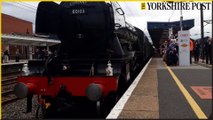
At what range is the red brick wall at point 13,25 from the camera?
59688 mm

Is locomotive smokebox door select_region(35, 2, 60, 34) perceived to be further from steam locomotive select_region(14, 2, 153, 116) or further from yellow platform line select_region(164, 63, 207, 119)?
yellow platform line select_region(164, 63, 207, 119)

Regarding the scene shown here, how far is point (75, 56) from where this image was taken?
9406 mm

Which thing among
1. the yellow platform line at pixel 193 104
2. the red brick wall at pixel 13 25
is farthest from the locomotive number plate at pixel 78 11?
the red brick wall at pixel 13 25

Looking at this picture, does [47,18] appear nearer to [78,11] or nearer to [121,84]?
[78,11]

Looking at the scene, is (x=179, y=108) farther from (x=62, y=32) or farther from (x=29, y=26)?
(x=29, y=26)

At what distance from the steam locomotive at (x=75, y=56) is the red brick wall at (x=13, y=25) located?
50.8m

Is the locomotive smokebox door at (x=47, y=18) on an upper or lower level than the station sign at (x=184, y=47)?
upper

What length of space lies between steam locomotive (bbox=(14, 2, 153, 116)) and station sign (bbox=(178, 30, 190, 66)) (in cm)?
1036

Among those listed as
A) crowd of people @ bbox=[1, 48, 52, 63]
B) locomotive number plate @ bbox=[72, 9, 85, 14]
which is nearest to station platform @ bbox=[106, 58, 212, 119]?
locomotive number plate @ bbox=[72, 9, 85, 14]

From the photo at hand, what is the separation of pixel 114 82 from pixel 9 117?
3064 millimetres

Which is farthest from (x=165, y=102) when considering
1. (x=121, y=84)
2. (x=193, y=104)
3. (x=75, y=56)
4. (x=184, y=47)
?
(x=184, y=47)

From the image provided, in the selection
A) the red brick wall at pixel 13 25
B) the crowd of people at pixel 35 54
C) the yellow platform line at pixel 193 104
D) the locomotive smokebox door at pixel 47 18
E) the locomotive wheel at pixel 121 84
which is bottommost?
the yellow platform line at pixel 193 104

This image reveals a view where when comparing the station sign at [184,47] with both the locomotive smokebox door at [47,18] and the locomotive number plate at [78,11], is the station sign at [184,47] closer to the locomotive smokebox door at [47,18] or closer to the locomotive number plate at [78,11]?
the locomotive number plate at [78,11]

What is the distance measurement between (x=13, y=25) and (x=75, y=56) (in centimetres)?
5734
